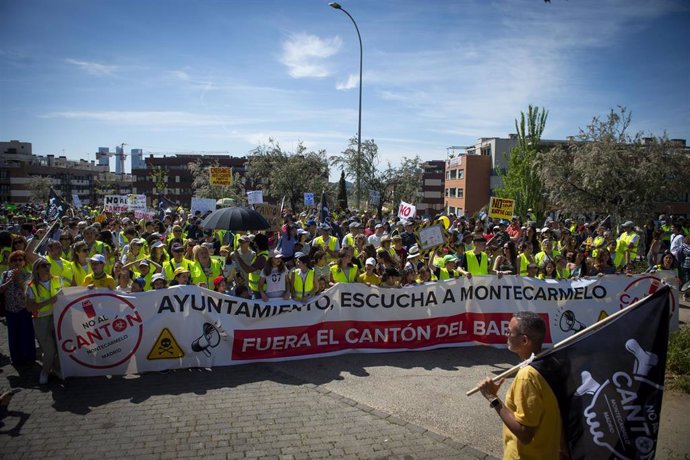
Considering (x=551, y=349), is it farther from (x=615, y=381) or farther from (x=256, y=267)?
(x=256, y=267)

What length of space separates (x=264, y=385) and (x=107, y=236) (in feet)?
20.0

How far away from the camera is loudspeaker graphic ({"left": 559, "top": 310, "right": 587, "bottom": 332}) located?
7.86 metres

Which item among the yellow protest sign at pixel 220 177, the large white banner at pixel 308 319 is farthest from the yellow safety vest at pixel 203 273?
the yellow protest sign at pixel 220 177

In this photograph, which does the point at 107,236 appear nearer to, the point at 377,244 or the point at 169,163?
the point at 377,244

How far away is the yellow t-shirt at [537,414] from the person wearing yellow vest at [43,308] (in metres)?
6.26

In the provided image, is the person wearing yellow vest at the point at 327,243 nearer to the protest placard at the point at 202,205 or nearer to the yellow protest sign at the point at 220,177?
the protest placard at the point at 202,205

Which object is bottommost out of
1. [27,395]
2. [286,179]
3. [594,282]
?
[27,395]

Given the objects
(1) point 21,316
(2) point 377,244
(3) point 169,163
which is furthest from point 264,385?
(3) point 169,163

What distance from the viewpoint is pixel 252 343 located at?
708 centimetres

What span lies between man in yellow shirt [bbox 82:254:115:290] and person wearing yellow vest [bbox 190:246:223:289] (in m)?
1.47

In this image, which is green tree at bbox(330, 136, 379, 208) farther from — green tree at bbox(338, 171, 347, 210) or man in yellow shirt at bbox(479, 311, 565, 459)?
man in yellow shirt at bbox(479, 311, 565, 459)

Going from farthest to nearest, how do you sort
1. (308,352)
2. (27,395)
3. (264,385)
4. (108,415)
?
(308,352) < (264,385) < (27,395) < (108,415)

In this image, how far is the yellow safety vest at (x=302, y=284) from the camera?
7910 millimetres

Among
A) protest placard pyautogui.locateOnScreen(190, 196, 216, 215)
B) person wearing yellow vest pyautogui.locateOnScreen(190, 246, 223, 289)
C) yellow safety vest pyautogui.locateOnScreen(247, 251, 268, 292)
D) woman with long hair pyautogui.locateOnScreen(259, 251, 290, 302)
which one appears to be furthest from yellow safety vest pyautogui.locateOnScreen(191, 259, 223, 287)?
protest placard pyautogui.locateOnScreen(190, 196, 216, 215)
